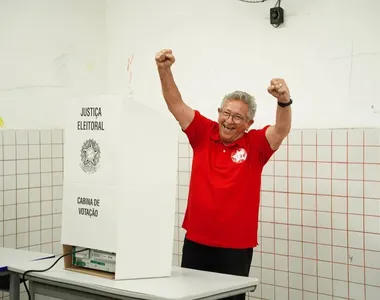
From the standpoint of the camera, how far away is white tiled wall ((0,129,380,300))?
10.2ft

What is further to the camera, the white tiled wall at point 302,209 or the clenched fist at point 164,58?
the white tiled wall at point 302,209

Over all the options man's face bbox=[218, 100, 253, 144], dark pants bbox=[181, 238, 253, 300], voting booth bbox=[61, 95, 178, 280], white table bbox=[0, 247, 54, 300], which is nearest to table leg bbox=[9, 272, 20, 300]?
white table bbox=[0, 247, 54, 300]

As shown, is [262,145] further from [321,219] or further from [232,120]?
[321,219]

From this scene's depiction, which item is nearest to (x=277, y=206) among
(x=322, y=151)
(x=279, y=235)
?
(x=279, y=235)

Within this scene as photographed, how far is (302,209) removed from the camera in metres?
3.34

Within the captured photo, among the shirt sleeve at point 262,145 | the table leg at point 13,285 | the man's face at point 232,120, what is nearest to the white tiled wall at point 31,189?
the table leg at point 13,285

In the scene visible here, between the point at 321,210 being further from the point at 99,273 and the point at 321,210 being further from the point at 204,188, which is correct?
the point at 99,273

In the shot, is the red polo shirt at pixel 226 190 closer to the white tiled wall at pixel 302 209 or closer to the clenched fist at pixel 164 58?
the clenched fist at pixel 164 58

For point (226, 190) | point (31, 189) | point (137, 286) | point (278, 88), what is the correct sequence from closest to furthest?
1. point (137, 286)
2. point (278, 88)
3. point (226, 190)
4. point (31, 189)

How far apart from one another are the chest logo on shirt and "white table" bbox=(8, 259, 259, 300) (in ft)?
1.93

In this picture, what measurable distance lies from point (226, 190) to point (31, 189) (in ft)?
5.55

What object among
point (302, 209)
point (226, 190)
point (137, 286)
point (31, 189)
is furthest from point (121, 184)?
point (31, 189)

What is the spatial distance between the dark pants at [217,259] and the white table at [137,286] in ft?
0.80

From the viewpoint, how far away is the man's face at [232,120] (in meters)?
2.65
